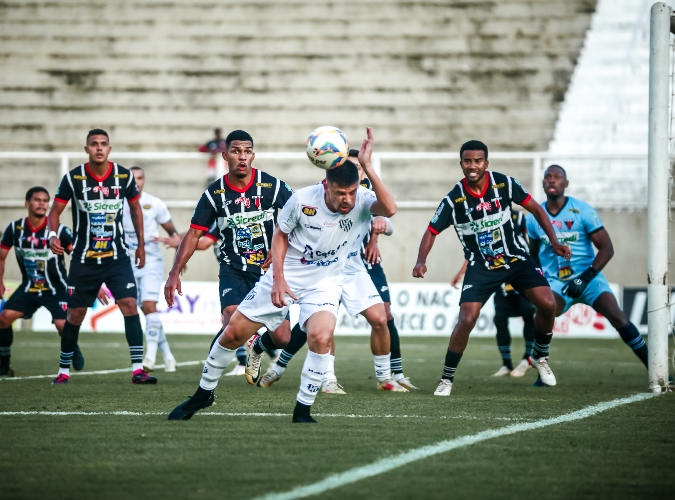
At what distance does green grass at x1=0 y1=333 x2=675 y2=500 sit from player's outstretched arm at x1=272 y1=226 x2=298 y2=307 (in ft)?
2.83

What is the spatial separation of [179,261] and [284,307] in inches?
44.9

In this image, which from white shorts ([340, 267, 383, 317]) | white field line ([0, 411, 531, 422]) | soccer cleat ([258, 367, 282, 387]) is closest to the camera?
white field line ([0, 411, 531, 422])

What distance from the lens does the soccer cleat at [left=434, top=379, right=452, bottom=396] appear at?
30.7ft

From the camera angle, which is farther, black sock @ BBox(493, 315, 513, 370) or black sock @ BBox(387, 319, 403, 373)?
black sock @ BBox(493, 315, 513, 370)

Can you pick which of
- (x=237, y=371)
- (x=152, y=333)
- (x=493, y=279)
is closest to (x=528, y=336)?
(x=493, y=279)

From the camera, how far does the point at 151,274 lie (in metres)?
13.1

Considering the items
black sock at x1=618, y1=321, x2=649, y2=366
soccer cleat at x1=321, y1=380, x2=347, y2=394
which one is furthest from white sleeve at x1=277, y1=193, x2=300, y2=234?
black sock at x1=618, y1=321, x2=649, y2=366

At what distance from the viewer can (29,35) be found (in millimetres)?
26844

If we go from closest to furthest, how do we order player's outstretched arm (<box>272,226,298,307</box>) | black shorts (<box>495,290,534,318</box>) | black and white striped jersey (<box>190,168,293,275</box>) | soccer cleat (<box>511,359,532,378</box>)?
1. player's outstretched arm (<box>272,226,298,307</box>)
2. black and white striped jersey (<box>190,168,293,275</box>)
3. soccer cleat (<box>511,359,532,378</box>)
4. black shorts (<box>495,290,534,318</box>)

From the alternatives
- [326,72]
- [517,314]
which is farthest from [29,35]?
[517,314]

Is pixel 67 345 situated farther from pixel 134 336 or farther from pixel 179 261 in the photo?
pixel 179 261

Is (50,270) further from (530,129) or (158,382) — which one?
(530,129)

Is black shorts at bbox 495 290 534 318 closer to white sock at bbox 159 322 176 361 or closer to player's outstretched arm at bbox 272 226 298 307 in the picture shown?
white sock at bbox 159 322 176 361

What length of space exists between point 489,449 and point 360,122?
1900cm
